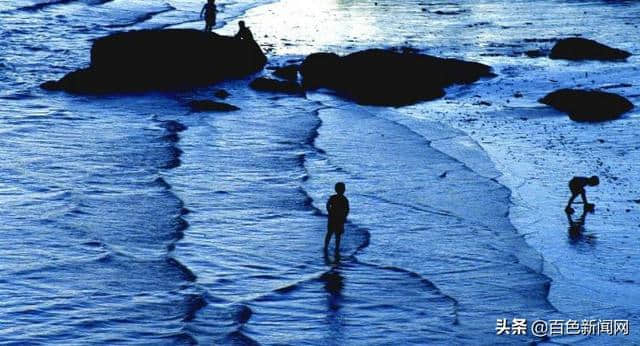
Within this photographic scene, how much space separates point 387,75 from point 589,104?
24.2ft

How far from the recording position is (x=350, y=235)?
20.9m

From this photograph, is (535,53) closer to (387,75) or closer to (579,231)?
(387,75)

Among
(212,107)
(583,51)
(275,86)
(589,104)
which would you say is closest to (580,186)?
(589,104)

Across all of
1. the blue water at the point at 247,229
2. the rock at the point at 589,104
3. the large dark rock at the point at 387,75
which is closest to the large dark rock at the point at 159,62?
the blue water at the point at 247,229

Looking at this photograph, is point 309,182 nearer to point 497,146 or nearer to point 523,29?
point 497,146

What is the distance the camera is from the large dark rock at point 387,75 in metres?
36.7

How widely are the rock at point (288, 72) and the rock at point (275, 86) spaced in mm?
1529

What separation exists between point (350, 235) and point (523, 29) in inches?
1324

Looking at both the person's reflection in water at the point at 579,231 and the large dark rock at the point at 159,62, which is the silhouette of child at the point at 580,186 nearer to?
the person's reflection in water at the point at 579,231

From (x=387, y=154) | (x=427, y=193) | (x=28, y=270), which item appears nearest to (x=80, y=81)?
(x=387, y=154)

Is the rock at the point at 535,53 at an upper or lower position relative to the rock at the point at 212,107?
upper

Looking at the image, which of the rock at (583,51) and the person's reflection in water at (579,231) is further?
the rock at (583,51)

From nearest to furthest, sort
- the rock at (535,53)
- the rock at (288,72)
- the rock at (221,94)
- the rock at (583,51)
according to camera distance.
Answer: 1. the rock at (221,94)
2. the rock at (288,72)
3. the rock at (583,51)
4. the rock at (535,53)

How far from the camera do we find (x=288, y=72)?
3934 centimetres
